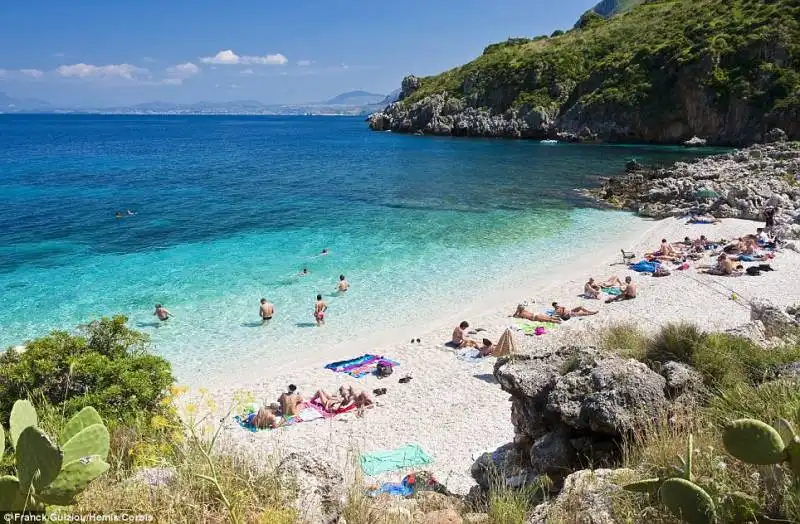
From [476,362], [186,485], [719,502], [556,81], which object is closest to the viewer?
[719,502]

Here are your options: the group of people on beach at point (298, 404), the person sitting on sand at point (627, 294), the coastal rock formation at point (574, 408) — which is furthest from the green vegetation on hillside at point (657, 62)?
the coastal rock formation at point (574, 408)

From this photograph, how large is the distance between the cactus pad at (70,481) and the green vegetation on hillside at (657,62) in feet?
252

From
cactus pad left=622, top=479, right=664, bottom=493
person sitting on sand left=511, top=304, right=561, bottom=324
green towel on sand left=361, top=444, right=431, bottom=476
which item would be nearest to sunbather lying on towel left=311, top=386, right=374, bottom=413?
green towel on sand left=361, top=444, right=431, bottom=476

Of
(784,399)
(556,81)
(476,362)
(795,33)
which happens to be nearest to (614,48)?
(556,81)

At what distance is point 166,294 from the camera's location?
19.6 meters

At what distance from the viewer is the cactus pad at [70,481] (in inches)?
132

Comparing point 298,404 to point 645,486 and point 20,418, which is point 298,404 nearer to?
point 20,418

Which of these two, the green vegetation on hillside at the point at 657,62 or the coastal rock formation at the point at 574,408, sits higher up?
the green vegetation on hillside at the point at 657,62

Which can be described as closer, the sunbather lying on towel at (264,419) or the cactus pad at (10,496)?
the cactus pad at (10,496)

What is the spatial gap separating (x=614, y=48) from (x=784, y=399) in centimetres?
9969

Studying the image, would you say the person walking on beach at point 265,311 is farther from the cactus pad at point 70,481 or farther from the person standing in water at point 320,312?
the cactus pad at point 70,481

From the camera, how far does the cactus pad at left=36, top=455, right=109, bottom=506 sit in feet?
11.0

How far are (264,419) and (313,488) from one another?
703 centimetres

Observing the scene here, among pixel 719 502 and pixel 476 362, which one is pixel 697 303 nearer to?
pixel 476 362
